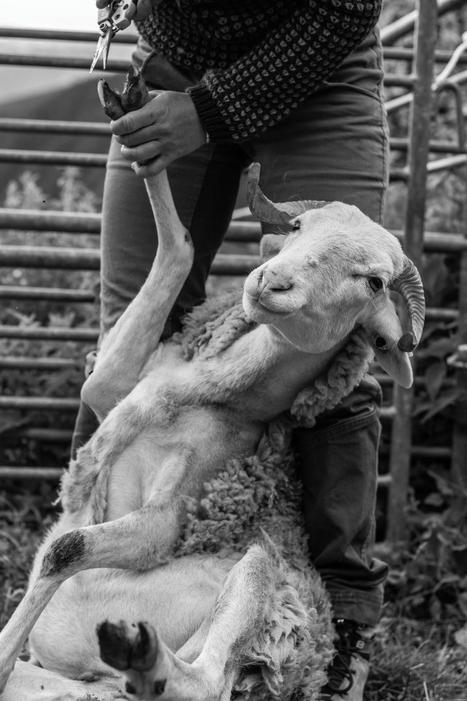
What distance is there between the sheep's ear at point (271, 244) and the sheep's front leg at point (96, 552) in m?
0.68

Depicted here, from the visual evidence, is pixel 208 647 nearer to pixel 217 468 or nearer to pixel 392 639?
pixel 217 468

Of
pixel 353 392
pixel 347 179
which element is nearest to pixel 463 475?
pixel 353 392

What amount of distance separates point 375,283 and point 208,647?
35.5 inches

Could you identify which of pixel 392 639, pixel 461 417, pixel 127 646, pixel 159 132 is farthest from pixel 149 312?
pixel 461 417

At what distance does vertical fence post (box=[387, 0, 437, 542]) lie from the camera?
4.34 m

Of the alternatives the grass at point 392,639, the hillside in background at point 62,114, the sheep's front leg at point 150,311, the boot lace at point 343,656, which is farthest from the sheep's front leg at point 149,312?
the hillside in background at point 62,114

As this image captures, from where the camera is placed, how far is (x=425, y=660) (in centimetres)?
329

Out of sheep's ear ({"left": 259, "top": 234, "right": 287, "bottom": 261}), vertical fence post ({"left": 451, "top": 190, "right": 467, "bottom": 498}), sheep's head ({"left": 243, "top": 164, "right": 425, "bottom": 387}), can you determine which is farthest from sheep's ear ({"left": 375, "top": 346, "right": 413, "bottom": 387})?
vertical fence post ({"left": 451, "top": 190, "right": 467, "bottom": 498})

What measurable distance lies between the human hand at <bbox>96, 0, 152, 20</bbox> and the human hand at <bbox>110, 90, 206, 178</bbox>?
19cm

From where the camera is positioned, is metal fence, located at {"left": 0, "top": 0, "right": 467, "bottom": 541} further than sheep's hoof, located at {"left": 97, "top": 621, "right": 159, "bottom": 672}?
Yes

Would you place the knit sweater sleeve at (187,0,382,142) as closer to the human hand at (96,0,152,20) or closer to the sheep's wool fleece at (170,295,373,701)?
the human hand at (96,0,152,20)

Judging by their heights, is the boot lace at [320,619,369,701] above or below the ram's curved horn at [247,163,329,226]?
below

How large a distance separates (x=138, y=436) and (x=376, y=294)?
69 centimetres

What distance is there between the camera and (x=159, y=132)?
2469mm
